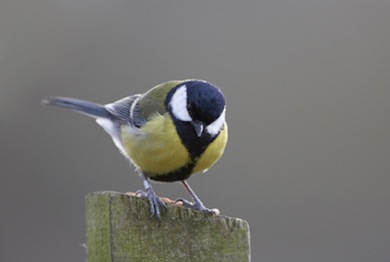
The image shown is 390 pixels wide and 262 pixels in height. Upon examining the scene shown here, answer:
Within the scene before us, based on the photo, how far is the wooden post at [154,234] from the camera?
1646 millimetres

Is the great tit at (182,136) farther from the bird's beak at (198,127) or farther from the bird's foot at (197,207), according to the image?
the bird's foot at (197,207)

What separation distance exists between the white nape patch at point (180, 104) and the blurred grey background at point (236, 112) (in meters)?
1.98

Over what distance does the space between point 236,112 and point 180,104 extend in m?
2.90

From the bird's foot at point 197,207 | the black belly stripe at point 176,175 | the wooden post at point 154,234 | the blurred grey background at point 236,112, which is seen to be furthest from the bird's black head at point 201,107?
the blurred grey background at point 236,112

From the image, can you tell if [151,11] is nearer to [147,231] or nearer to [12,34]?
[12,34]

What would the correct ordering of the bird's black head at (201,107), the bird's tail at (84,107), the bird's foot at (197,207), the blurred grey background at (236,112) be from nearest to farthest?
the bird's foot at (197,207)
the bird's black head at (201,107)
the bird's tail at (84,107)
the blurred grey background at (236,112)

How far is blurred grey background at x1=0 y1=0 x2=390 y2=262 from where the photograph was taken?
4.91 m

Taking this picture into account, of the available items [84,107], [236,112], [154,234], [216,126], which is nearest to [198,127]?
[216,126]

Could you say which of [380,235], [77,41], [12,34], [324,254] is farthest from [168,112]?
[12,34]

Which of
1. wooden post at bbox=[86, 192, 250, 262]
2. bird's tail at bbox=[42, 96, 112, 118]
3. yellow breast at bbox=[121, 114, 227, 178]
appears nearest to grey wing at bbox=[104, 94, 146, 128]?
bird's tail at bbox=[42, 96, 112, 118]

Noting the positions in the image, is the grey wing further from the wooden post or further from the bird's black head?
the wooden post

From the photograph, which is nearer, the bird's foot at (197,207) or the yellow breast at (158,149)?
the bird's foot at (197,207)

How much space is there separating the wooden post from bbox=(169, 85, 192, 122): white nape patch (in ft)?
3.34

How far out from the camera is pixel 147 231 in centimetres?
167
